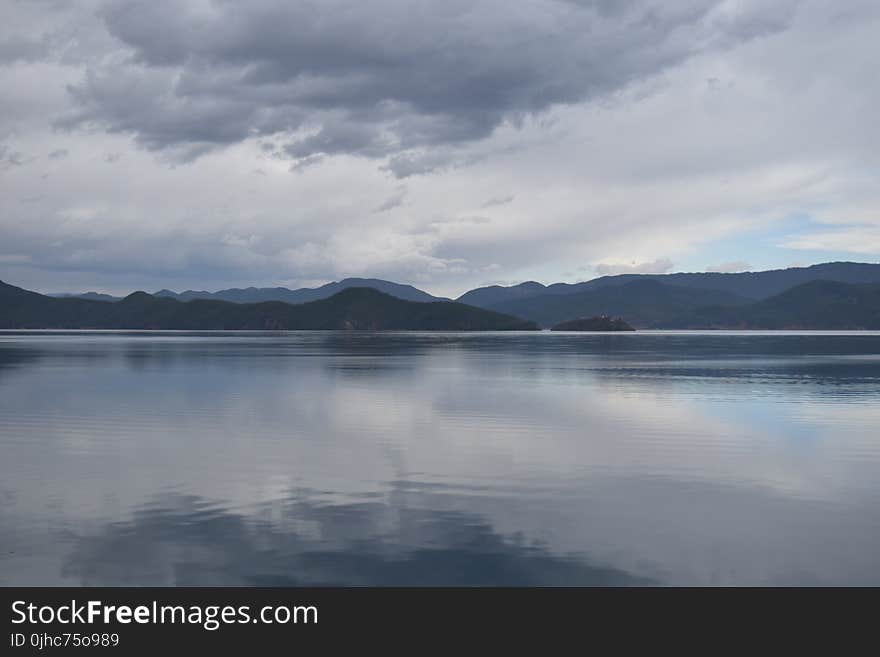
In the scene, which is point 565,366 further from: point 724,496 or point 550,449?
point 724,496

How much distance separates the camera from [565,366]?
105m

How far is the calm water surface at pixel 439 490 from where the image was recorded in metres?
18.5

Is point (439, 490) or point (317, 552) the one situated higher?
point (317, 552)

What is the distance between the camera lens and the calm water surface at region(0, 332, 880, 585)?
60.7ft

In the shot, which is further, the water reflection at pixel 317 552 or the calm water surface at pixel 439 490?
the calm water surface at pixel 439 490

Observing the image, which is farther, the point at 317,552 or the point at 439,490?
the point at 439,490

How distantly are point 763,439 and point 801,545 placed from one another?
20531 mm

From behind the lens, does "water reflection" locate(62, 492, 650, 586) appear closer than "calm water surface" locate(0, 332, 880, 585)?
Yes

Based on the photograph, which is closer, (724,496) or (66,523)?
(66,523)

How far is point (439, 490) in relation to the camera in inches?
1080

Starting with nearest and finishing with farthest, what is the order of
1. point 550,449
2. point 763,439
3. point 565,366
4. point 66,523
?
point 66,523
point 550,449
point 763,439
point 565,366
